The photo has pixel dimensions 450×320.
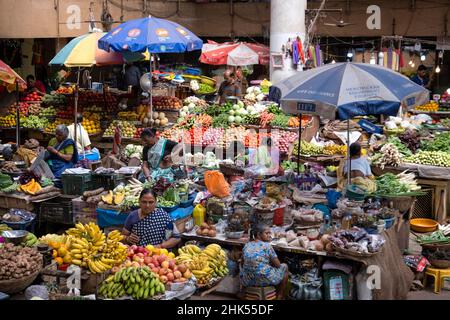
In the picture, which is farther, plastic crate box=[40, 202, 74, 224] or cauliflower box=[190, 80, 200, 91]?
cauliflower box=[190, 80, 200, 91]

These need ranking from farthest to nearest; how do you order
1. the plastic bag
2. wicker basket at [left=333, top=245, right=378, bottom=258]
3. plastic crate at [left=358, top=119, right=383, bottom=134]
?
plastic crate at [left=358, top=119, right=383, bottom=134] → the plastic bag → wicker basket at [left=333, top=245, right=378, bottom=258]

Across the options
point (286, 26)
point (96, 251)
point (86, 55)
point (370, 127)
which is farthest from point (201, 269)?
point (286, 26)

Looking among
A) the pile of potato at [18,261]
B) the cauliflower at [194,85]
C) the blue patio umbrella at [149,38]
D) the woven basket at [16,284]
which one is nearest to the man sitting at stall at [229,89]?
the cauliflower at [194,85]

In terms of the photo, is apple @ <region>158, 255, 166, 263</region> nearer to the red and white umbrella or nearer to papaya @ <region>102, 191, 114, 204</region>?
papaya @ <region>102, 191, 114, 204</region>

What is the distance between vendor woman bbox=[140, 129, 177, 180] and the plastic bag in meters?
1.07

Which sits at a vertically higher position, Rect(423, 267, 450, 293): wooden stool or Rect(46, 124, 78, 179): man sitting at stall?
Rect(46, 124, 78, 179): man sitting at stall

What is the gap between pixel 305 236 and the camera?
725 centimetres

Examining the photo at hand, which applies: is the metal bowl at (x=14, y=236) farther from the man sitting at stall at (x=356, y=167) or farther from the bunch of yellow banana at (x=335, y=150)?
the bunch of yellow banana at (x=335, y=150)

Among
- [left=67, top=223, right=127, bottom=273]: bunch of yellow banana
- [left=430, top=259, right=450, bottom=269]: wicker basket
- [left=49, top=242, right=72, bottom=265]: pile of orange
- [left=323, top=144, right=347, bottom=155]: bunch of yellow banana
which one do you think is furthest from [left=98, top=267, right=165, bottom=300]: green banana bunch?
[left=323, top=144, right=347, bottom=155]: bunch of yellow banana

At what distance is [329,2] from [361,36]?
141 cm

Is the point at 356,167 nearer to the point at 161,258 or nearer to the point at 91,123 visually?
the point at 161,258

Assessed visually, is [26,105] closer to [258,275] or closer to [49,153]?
[49,153]

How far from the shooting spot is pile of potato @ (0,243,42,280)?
5.86m
